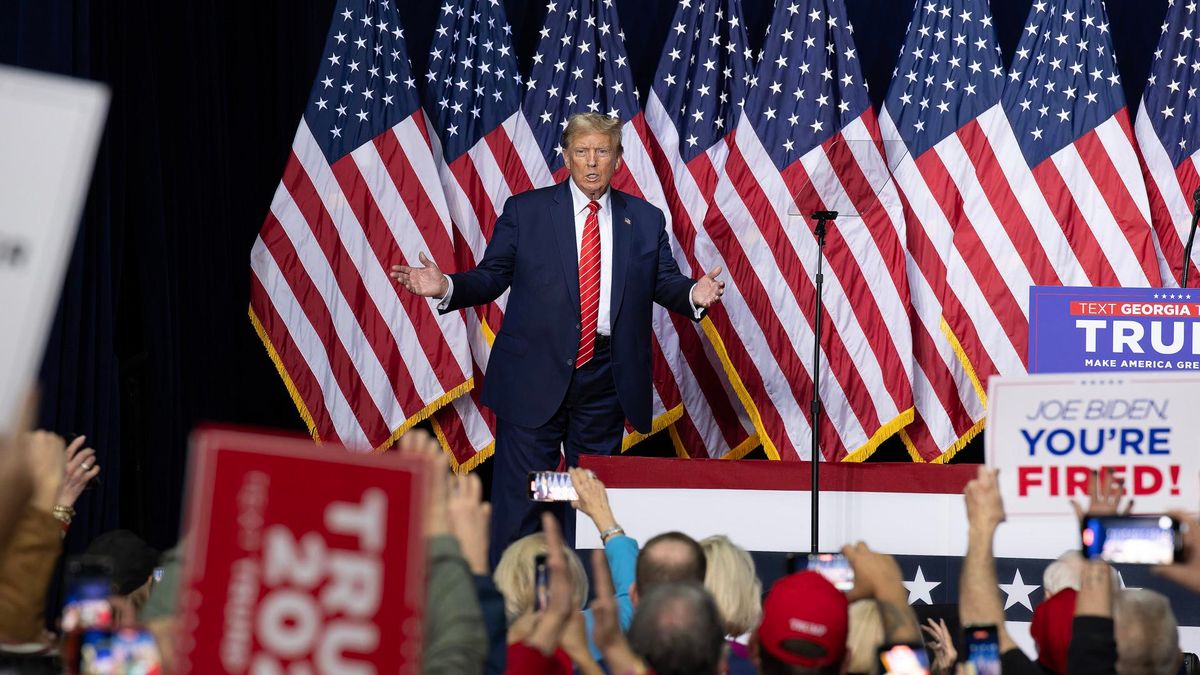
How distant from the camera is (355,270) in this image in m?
6.46

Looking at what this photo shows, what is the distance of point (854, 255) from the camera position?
21.2ft

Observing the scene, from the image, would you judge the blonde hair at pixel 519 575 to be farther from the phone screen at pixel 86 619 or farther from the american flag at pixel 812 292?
the american flag at pixel 812 292

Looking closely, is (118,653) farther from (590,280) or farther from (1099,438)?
(590,280)

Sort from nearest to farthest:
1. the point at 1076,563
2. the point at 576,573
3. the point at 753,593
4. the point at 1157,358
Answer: the point at 576,573, the point at 753,593, the point at 1076,563, the point at 1157,358

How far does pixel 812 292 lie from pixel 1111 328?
1630mm

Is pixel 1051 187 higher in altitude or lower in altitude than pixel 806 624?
higher

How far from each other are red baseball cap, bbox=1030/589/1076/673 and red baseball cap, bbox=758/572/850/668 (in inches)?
26.6

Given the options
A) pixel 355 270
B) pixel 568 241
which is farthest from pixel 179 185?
pixel 568 241

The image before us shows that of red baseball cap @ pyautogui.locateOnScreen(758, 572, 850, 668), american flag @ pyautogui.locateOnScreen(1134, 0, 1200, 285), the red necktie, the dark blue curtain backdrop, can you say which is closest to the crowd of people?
red baseball cap @ pyautogui.locateOnScreen(758, 572, 850, 668)

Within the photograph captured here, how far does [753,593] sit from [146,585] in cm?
136

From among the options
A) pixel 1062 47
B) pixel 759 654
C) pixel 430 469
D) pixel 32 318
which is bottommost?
pixel 759 654

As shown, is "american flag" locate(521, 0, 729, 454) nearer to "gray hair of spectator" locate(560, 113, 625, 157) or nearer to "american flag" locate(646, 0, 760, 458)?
"american flag" locate(646, 0, 760, 458)

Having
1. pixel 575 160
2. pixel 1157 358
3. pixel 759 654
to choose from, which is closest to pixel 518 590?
pixel 759 654

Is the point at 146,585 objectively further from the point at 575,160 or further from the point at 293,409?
the point at 293,409
